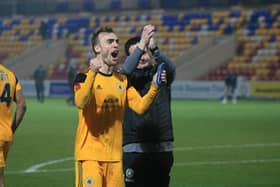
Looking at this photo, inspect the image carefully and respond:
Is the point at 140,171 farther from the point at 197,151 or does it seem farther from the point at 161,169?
the point at 197,151

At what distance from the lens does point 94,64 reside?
7.47m

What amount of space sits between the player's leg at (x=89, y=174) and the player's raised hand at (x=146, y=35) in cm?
131

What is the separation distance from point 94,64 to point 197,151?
10.7m

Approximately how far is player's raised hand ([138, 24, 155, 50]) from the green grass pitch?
17.7 ft

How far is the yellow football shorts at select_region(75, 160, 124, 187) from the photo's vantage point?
7.44 meters

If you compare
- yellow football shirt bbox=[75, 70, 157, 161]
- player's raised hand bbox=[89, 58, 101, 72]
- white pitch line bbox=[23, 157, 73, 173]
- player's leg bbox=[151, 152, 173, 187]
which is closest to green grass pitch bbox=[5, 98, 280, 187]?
white pitch line bbox=[23, 157, 73, 173]

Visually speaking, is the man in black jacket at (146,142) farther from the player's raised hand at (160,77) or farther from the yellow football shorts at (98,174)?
the yellow football shorts at (98,174)

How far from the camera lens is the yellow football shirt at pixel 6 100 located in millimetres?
8336

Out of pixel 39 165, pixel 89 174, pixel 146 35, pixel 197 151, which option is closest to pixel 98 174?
pixel 89 174

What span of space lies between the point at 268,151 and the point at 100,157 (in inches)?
419

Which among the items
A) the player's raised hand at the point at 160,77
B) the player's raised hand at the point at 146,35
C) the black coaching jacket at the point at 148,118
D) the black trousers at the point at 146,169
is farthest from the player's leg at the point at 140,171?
the player's raised hand at the point at 146,35

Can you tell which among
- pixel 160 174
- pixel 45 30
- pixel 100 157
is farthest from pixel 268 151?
pixel 45 30

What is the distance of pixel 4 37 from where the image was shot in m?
62.2

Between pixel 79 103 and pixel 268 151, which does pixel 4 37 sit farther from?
pixel 79 103
